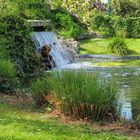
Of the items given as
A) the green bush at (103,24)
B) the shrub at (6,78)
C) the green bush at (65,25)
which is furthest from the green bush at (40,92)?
the green bush at (103,24)

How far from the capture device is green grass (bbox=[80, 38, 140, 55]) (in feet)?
96.9

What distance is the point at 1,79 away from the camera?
1341 cm

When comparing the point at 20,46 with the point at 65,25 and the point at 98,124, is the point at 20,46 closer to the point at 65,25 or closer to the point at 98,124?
the point at 98,124

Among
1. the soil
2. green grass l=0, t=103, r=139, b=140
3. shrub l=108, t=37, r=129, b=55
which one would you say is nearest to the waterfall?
shrub l=108, t=37, r=129, b=55

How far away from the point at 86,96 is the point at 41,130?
2061 millimetres

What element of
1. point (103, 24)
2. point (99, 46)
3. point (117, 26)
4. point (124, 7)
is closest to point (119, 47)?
point (99, 46)

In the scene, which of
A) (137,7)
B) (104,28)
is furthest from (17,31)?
(137,7)

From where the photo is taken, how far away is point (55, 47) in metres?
25.9

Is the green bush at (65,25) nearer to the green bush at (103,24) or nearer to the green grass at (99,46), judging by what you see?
the green grass at (99,46)

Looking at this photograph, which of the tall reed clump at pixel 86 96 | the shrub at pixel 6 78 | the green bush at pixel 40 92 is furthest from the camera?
the shrub at pixel 6 78

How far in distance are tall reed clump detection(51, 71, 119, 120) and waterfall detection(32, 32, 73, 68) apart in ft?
41.2

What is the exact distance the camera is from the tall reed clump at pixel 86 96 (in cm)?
969

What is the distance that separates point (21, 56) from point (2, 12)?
2152mm

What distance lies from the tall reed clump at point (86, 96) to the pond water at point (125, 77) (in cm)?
71
